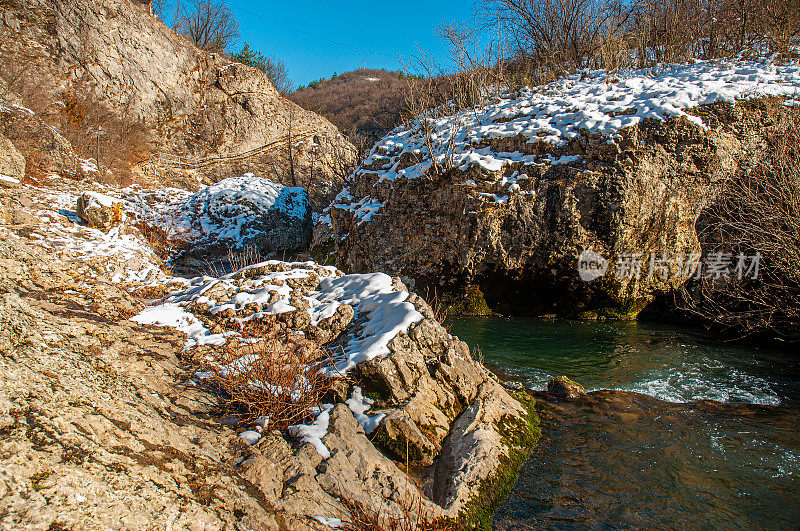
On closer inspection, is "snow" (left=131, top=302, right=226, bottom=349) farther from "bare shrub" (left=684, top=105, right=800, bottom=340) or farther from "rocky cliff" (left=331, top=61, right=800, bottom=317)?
"bare shrub" (left=684, top=105, right=800, bottom=340)

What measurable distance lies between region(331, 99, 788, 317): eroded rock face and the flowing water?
2396 millimetres

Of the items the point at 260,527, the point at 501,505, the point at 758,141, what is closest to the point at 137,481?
→ the point at 260,527

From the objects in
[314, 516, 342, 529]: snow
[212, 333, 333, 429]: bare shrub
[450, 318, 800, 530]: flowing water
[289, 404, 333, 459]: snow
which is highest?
[212, 333, 333, 429]: bare shrub

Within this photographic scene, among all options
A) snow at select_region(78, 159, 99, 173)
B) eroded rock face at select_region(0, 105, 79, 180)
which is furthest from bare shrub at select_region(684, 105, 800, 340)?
snow at select_region(78, 159, 99, 173)

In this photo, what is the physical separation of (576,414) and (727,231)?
6.98 metres

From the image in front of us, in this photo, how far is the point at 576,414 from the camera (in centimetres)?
539

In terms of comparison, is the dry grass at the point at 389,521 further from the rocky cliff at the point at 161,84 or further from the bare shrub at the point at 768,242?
the rocky cliff at the point at 161,84

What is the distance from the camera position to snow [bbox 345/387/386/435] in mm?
3832

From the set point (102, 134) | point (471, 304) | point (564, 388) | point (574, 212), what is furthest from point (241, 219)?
point (564, 388)

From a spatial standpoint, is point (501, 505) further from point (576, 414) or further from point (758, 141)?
point (758, 141)

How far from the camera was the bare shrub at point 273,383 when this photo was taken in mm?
3635

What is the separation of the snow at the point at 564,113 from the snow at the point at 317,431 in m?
8.41

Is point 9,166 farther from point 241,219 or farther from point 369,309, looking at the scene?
point 369,309

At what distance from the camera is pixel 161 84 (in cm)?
1964
